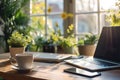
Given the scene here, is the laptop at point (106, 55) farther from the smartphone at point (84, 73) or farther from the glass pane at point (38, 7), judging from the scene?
the glass pane at point (38, 7)

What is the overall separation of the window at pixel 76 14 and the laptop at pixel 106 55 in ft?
2.38

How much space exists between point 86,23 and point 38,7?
68 centimetres

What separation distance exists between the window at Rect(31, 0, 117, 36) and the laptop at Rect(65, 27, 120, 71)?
726mm

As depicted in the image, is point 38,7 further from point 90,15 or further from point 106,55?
point 106,55

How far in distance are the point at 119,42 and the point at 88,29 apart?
121 centimetres

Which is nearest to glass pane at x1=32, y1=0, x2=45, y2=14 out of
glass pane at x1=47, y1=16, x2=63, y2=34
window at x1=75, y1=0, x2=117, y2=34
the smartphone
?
glass pane at x1=47, y1=16, x2=63, y2=34

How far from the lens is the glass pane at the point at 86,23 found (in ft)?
8.20

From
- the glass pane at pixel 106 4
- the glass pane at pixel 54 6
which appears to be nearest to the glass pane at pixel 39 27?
the glass pane at pixel 54 6

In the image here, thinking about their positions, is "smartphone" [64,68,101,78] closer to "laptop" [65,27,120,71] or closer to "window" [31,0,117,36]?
"laptop" [65,27,120,71]

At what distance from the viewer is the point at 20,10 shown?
2859 millimetres

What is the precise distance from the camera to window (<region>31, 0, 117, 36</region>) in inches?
95.3

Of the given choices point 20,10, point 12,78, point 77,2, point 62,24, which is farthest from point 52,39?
point 12,78

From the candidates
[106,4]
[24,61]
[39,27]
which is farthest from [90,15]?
[24,61]

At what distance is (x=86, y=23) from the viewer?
2576mm
